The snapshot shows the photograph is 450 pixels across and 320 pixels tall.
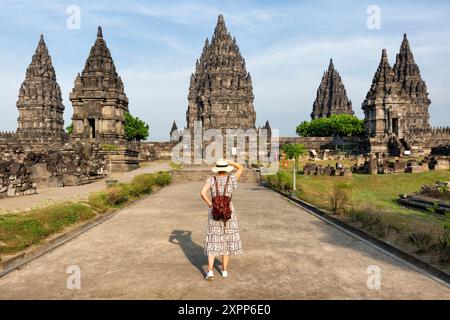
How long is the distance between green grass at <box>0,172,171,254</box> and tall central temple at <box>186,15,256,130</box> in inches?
1874

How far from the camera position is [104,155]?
96.7ft

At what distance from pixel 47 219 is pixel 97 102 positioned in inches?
1089

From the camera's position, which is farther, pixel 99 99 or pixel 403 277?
pixel 99 99

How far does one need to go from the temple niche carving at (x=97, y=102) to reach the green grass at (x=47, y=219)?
21.7m

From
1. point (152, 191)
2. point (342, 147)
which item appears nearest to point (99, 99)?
point (152, 191)

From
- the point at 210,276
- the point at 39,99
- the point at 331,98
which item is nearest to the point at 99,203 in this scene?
the point at 210,276

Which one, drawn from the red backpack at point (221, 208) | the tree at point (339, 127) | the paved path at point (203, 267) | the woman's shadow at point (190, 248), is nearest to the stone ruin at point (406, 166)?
the paved path at point (203, 267)

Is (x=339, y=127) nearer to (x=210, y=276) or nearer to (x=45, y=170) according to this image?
(x=45, y=170)

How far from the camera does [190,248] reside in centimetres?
657

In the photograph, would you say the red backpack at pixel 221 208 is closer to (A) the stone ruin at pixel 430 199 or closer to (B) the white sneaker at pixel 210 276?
(B) the white sneaker at pixel 210 276

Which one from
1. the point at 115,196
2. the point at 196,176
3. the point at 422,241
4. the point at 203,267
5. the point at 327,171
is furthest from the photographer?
the point at 196,176

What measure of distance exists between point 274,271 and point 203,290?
1312 mm

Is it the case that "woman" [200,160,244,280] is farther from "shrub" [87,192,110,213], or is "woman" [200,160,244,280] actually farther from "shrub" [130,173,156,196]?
"shrub" [130,173,156,196]
